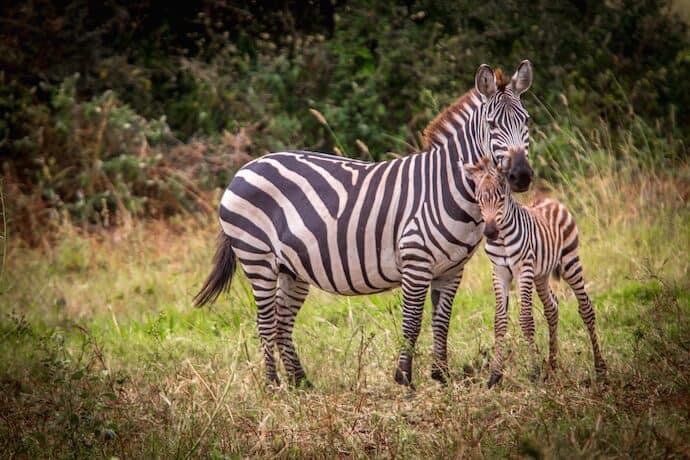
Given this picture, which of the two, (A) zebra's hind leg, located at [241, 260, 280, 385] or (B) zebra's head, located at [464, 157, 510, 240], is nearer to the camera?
(B) zebra's head, located at [464, 157, 510, 240]

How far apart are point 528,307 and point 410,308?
75 centimetres

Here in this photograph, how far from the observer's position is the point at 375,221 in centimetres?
627

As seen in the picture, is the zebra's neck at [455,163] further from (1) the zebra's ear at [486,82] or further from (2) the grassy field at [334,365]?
(2) the grassy field at [334,365]

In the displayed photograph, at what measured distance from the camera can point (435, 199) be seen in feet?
19.8

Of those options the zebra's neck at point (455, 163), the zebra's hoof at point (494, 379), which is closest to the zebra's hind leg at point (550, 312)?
the zebra's hoof at point (494, 379)

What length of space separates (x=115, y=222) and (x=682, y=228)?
6.90 metres

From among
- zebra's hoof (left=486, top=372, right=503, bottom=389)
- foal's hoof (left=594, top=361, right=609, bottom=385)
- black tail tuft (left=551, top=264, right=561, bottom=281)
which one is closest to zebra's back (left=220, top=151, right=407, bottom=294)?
zebra's hoof (left=486, top=372, right=503, bottom=389)

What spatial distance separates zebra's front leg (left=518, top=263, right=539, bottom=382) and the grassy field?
0.29ft

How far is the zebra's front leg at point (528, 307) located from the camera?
578 cm

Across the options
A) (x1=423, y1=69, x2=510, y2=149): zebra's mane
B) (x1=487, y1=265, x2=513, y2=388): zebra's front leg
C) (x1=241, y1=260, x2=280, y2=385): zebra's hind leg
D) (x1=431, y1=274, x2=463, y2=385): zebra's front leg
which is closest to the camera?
(x1=487, y1=265, x2=513, y2=388): zebra's front leg

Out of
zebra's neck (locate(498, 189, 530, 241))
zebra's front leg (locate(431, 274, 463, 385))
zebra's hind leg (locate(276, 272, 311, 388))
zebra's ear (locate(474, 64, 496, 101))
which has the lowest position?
zebra's hind leg (locate(276, 272, 311, 388))

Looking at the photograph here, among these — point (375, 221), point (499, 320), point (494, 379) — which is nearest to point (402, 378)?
point (494, 379)

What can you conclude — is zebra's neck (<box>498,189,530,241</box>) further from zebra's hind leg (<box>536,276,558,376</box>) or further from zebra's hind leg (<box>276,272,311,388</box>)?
zebra's hind leg (<box>276,272,311,388</box>)

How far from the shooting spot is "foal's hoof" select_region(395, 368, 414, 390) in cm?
598
